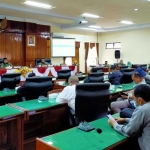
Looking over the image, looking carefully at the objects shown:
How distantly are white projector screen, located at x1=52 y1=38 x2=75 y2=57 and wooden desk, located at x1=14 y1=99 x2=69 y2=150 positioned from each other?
26.8 feet

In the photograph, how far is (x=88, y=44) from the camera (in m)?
13.9

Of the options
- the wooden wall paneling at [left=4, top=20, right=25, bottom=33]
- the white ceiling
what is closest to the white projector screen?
the wooden wall paneling at [left=4, top=20, right=25, bottom=33]

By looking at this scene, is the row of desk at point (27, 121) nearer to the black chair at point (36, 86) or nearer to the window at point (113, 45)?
the black chair at point (36, 86)

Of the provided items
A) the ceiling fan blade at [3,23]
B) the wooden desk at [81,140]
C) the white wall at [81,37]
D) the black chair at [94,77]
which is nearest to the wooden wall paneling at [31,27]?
the ceiling fan blade at [3,23]

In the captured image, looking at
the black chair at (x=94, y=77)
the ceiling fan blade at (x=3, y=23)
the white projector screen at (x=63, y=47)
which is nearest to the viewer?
the black chair at (x=94, y=77)

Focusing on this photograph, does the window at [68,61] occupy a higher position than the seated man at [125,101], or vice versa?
the window at [68,61]

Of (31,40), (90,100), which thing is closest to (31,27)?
(31,40)

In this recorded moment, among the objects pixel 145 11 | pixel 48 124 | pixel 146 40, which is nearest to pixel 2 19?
pixel 145 11

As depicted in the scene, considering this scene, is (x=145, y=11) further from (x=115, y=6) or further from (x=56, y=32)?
(x=56, y=32)

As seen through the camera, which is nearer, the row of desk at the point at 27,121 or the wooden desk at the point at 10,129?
the wooden desk at the point at 10,129

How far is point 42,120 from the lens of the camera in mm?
3439

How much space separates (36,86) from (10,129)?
1.07 metres

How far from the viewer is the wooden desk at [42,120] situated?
301 cm

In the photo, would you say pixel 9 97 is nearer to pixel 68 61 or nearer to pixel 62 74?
pixel 62 74
